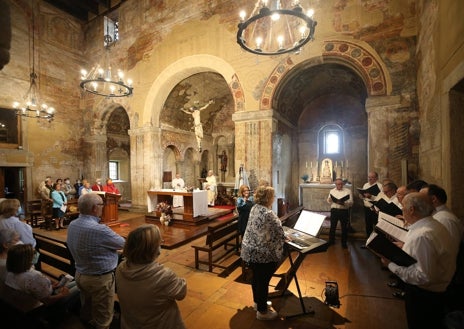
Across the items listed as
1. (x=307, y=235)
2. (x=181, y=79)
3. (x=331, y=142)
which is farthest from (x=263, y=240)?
(x=331, y=142)

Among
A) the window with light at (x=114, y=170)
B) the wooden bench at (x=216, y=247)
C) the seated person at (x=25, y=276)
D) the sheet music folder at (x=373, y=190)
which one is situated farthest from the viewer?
the window with light at (x=114, y=170)

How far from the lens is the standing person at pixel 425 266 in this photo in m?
2.08

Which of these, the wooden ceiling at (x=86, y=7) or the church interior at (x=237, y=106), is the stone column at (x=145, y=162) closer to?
the church interior at (x=237, y=106)

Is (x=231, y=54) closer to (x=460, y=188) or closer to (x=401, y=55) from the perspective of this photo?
(x=401, y=55)

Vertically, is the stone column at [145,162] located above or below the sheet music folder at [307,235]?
above

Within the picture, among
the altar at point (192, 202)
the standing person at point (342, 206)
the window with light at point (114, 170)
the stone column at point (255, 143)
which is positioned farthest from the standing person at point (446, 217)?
the window with light at point (114, 170)

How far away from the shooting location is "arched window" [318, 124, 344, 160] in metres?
12.2

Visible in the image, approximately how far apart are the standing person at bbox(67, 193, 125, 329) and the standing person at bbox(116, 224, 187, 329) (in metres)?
1.00

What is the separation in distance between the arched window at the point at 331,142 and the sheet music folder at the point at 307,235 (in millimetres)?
9512

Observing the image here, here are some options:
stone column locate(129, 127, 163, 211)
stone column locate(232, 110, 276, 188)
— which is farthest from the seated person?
stone column locate(129, 127, 163, 211)

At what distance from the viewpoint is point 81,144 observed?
1329cm

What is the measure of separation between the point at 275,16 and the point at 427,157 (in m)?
4.50

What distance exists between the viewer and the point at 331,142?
40.8 ft

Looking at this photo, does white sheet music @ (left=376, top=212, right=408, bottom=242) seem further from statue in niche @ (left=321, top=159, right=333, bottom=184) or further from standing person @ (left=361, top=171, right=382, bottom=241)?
statue in niche @ (left=321, top=159, right=333, bottom=184)
